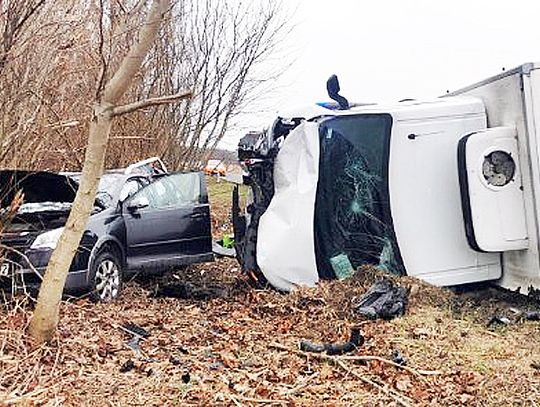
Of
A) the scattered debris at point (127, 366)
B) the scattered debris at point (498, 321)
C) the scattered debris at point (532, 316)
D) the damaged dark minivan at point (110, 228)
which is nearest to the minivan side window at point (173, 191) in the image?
the damaged dark minivan at point (110, 228)

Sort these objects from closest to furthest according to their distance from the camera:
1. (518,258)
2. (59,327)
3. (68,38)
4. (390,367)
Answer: (390,367) < (59,327) < (518,258) < (68,38)

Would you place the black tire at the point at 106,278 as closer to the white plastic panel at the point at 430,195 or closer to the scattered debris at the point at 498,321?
the white plastic panel at the point at 430,195

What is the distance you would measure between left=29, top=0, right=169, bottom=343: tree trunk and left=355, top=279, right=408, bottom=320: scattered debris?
250cm

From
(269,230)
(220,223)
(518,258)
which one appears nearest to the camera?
(518,258)

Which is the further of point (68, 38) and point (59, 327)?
point (68, 38)

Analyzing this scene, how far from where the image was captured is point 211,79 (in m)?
15.9

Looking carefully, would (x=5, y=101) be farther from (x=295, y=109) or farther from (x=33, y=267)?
(x=295, y=109)

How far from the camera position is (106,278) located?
7.46 meters

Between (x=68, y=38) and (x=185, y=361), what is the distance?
4367 mm

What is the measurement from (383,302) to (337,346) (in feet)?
3.60

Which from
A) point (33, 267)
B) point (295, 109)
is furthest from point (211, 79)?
point (33, 267)

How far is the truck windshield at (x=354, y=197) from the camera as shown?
21.8 ft

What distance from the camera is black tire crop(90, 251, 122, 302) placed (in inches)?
281

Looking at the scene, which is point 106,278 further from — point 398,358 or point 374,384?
point 374,384
